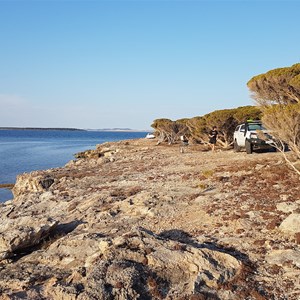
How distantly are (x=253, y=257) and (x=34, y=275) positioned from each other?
4744 mm

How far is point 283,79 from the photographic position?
75.0 ft

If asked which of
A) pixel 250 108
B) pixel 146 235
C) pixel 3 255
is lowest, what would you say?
pixel 3 255

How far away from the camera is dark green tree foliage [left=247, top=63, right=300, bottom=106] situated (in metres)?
22.7

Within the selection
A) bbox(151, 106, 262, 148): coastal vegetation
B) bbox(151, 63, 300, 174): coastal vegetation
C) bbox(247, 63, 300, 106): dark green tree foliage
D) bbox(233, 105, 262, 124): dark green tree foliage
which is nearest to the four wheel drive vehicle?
bbox(151, 63, 300, 174): coastal vegetation

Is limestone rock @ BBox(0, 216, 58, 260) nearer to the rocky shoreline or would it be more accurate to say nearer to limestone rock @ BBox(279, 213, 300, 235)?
the rocky shoreline

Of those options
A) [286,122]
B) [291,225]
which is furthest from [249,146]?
[291,225]

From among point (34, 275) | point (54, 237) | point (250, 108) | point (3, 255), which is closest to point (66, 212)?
point (54, 237)

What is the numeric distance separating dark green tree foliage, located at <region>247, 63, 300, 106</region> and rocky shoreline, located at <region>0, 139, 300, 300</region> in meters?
8.86

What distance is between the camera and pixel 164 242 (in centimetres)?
837

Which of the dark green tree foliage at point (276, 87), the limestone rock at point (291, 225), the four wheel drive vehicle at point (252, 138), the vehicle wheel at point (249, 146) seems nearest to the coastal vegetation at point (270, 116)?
the dark green tree foliage at point (276, 87)

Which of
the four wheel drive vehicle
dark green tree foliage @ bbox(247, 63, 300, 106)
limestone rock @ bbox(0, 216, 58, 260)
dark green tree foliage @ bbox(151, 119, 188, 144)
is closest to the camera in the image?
limestone rock @ bbox(0, 216, 58, 260)

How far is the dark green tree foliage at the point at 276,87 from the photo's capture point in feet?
74.4

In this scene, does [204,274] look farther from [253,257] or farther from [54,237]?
[54,237]

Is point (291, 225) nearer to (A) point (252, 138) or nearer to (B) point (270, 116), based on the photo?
(B) point (270, 116)
